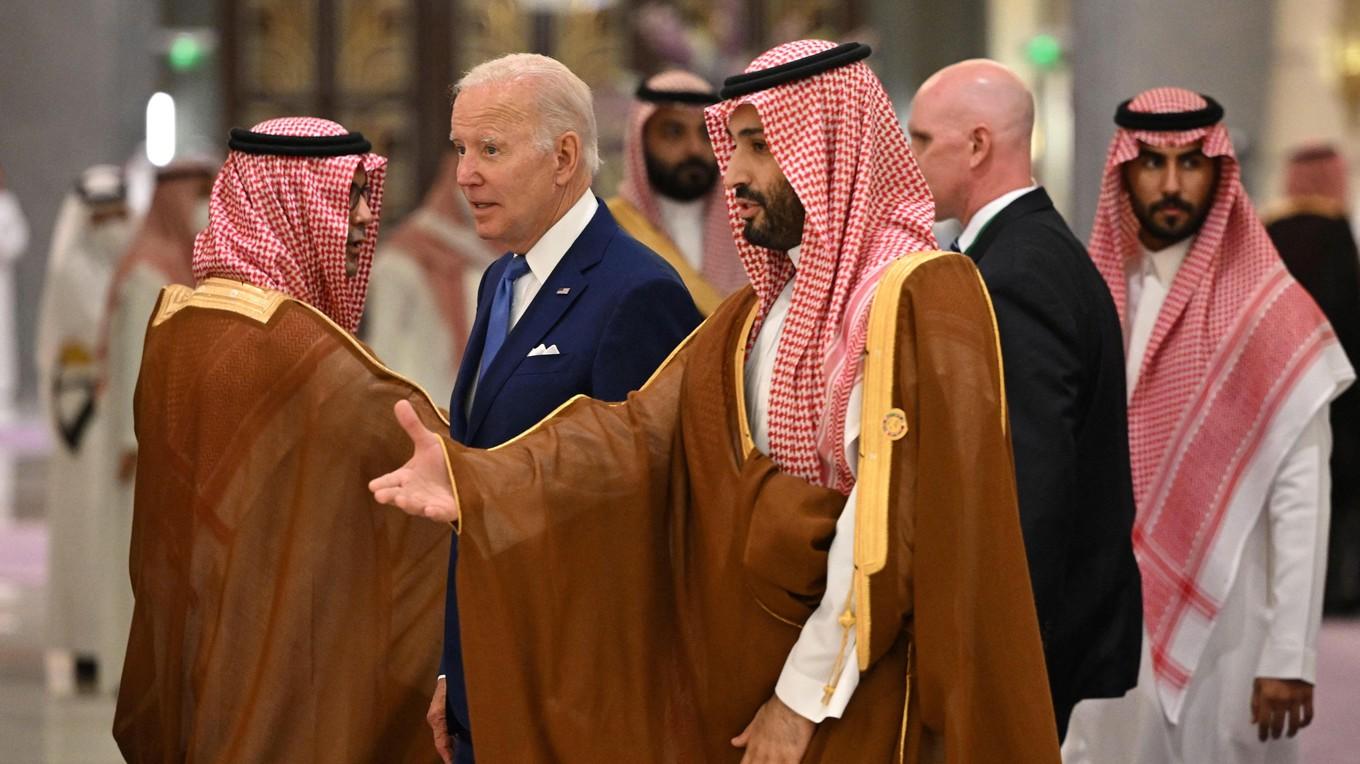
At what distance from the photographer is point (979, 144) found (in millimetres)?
3621

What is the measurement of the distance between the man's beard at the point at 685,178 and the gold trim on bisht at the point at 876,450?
119 inches

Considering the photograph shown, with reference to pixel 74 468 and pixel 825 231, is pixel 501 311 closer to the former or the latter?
pixel 825 231

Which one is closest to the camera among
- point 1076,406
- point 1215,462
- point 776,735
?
point 776,735

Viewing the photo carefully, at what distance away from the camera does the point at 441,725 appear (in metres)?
3.15

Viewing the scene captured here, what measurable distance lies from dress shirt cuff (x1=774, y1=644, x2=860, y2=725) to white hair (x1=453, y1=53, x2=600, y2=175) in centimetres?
101

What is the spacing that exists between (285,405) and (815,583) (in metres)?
1.21

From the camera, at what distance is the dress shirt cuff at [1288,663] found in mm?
3812

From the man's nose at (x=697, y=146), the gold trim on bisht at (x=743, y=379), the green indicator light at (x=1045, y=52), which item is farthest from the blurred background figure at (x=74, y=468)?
the green indicator light at (x=1045, y=52)

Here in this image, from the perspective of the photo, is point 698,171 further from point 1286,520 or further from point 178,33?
point 178,33

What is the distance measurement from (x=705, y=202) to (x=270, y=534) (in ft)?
8.11

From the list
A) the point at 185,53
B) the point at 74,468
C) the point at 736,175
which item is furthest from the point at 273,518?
the point at 185,53

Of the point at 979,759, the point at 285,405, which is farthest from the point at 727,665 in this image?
the point at 285,405

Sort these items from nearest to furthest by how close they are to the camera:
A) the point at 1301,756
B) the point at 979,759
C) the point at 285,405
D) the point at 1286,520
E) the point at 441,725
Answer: the point at 979,759 < the point at 441,725 < the point at 285,405 < the point at 1286,520 < the point at 1301,756

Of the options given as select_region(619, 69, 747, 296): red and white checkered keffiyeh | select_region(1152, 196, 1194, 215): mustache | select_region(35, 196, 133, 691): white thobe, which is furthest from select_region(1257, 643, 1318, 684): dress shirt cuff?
select_region(35, 196, 133, 691): white thobe
